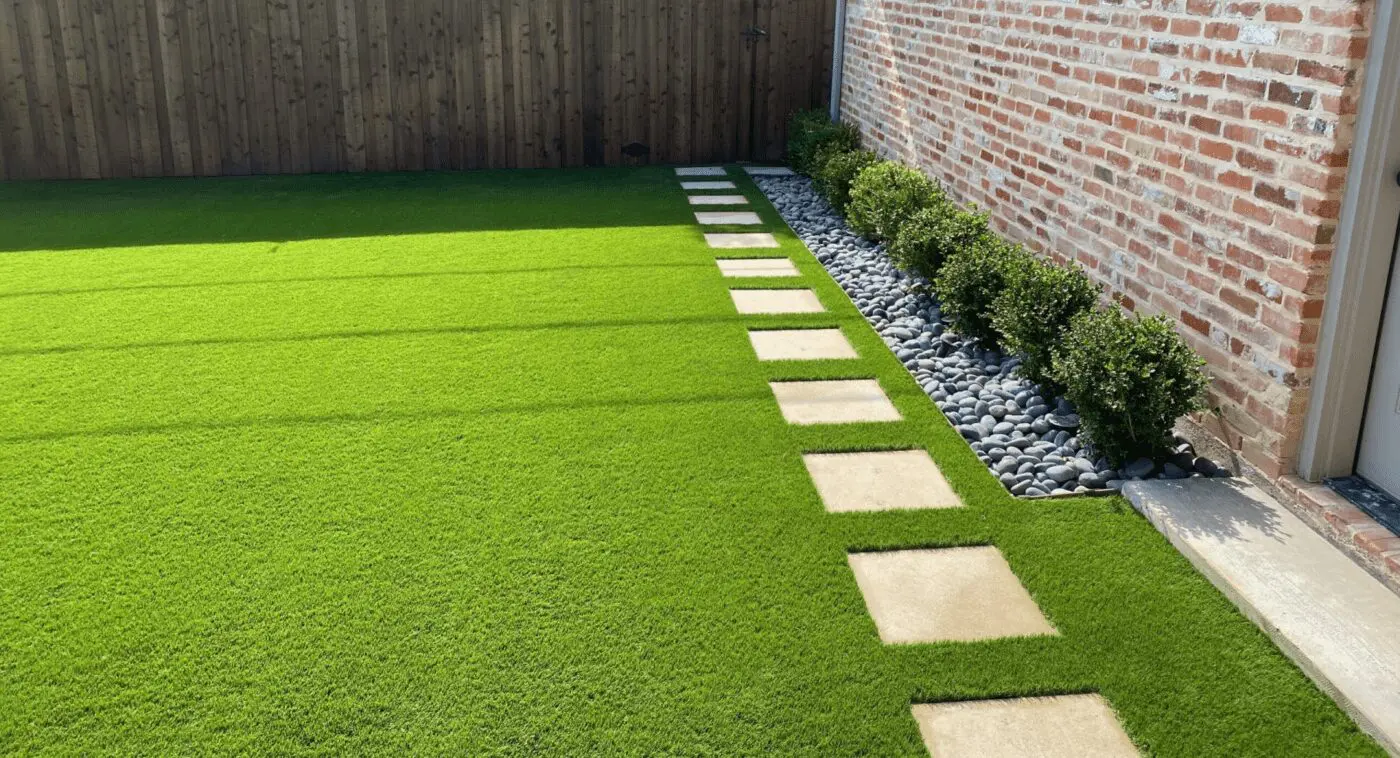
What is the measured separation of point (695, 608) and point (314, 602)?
0.94 metres

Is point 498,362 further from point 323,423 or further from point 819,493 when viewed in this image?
point 819,493

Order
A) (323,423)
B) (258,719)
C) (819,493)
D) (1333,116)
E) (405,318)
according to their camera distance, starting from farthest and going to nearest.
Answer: (405,318) → (323,423) → (819,493) → (1333,116) → (258,719)

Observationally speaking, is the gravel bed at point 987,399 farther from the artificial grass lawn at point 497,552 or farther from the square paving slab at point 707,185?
the square paving slab at point 707,185

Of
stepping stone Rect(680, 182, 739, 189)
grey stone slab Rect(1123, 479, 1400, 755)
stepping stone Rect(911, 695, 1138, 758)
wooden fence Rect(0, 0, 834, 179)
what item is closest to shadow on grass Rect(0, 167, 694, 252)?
stepping stone Rect(680, 182, 739, 189)

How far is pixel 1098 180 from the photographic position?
436 centimetres

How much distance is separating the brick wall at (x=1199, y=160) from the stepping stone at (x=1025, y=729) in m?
1.35

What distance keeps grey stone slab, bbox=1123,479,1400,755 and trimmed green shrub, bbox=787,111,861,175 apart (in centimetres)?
511

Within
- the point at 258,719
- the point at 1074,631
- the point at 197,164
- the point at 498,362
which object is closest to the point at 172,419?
the point at 498,362

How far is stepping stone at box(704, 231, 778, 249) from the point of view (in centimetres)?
635

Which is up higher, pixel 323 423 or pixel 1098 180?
pixel 1098 180

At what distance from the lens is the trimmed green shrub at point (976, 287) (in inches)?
179

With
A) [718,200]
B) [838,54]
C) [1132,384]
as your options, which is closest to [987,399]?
[1132,384]

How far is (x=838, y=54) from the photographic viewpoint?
8867 millimetres

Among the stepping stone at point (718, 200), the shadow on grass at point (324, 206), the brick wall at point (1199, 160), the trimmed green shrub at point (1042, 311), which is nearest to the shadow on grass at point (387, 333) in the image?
the trimmed green shrub at point (1042, 311)
